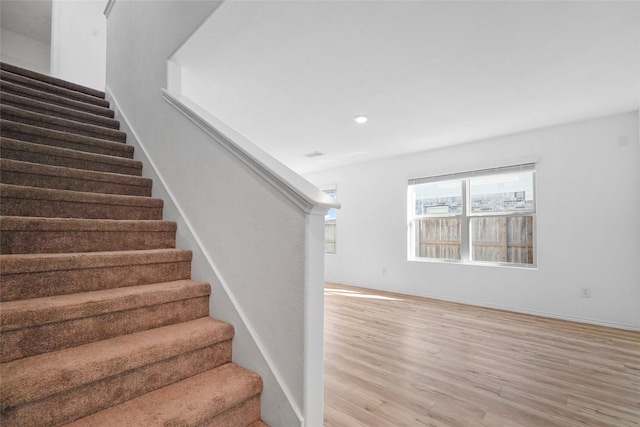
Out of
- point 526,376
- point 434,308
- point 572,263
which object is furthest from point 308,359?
point 572,263

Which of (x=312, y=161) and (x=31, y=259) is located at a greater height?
(x=312, y=161)

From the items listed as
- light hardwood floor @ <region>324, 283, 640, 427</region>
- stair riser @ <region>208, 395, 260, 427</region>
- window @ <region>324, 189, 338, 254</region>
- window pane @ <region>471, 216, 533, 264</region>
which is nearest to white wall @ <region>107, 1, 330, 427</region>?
stair riser @ <region>208, 395, 260, 427</region>

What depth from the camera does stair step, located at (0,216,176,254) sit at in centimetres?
143

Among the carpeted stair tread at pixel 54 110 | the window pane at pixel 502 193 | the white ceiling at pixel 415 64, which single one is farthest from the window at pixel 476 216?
the carpeted stair tread at pixel 54 110

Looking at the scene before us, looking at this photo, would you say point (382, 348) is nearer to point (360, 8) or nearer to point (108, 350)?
point (108, 350)

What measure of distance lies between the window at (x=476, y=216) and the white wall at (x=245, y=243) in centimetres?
393

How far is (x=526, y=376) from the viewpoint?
7.28 feet

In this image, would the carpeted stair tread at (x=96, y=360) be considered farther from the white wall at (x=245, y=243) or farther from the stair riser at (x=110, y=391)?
the white wall at (x=245, y=243)

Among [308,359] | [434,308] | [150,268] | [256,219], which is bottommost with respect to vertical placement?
[434,308]

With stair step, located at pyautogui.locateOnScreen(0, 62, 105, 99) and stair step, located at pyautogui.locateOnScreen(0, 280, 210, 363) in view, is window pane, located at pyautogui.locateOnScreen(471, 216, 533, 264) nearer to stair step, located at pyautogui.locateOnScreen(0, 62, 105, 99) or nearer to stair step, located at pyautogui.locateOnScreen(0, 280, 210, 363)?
stair step, located at pyautogui.locateOnScreen(0, 280, 210, 363)

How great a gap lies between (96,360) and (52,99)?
2744 mm

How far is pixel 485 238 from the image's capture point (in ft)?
14.6

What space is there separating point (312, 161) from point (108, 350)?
16.3 feet

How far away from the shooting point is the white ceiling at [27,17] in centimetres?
449
